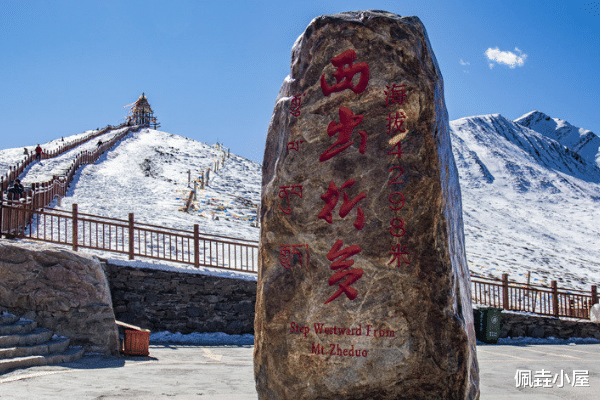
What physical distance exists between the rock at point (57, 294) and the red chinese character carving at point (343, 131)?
5.74 meters

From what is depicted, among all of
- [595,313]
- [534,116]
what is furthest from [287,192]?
[534,116]

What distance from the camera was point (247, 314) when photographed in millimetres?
11766

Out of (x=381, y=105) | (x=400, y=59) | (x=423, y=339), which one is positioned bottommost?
(x=423, y=339)

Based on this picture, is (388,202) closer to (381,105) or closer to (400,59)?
(381,105)

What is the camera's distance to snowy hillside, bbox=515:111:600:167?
9388 cm

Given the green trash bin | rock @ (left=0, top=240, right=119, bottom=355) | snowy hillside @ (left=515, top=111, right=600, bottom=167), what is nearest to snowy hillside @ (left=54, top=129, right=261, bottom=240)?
the green trash bin

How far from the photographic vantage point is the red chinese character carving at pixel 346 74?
4398mm

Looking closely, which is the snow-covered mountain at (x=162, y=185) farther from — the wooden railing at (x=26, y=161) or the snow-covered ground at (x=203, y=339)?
the snow-covered ground at (x=203, y=339)

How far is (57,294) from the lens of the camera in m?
8.16

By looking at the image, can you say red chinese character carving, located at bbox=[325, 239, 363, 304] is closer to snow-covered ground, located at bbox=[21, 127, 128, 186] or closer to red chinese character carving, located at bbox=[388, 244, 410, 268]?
red chinese character carving, located at bbox=[388, 244, 410, 268]

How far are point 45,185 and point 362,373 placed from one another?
1830 centimetres

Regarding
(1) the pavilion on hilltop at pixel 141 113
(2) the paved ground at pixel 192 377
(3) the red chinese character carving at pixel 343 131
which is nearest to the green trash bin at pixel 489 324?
(2) the paved ground at pixel 192 377

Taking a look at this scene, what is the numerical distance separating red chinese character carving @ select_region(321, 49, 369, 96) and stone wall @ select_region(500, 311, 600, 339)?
1170 cm

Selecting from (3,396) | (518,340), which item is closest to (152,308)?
(3,396)
